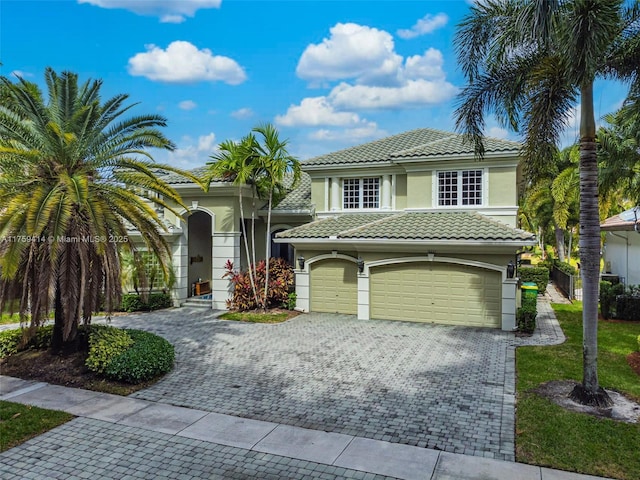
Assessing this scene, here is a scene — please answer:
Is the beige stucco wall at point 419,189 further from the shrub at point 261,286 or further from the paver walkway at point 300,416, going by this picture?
the paver walkway at point 300,416

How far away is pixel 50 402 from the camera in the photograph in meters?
9.21

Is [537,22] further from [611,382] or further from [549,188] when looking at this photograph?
[549,188]

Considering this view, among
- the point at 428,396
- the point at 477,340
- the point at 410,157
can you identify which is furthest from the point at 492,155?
the point at 428,396

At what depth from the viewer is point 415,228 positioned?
55.4ft

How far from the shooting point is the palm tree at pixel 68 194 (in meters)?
9.80

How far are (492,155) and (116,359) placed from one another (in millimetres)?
14960

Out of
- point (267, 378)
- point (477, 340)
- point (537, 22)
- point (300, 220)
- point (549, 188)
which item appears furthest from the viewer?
point (549, 188)

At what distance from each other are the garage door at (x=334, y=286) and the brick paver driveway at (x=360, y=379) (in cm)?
219

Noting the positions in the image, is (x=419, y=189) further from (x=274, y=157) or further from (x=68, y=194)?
(x=68, y=194)

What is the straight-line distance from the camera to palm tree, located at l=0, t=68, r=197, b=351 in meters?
9.80

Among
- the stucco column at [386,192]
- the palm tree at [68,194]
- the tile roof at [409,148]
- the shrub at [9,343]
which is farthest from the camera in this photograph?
the stucco column at [386,192]

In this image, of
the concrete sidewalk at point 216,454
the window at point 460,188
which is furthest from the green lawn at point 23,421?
the window at point 460,188

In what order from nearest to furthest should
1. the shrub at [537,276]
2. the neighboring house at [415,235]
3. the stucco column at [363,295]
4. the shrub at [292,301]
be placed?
the neighboring house at [415,235]
the stucco column at [363,295]
the shrub at [292,301]
the shrub at [537,276]

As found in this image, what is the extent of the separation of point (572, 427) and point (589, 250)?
3382 millimetres
